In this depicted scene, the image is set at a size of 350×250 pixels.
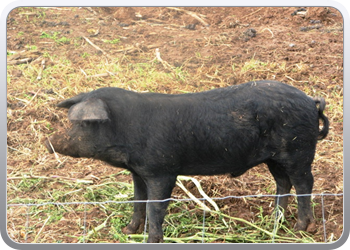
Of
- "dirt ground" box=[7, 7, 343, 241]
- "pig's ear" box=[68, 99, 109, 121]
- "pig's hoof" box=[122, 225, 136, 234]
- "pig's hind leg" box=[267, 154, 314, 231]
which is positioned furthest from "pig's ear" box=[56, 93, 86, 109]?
"dirt ground" box=[7, 7, 343, 241]

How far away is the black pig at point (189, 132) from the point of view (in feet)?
18.5

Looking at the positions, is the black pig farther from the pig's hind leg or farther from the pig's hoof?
the pig's hoof

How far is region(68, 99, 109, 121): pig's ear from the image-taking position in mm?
5375

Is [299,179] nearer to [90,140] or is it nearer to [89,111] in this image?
[90,140]

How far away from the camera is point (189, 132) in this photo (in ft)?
18.8

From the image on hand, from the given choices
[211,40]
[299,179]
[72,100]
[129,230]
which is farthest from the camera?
[211,40]

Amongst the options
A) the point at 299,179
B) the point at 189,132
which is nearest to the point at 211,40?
the point at 299,179

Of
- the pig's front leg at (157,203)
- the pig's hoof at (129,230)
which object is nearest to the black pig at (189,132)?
the pig's front leg at (157,203)

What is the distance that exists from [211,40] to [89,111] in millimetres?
6372

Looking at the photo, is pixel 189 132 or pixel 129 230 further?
pixel 129 230

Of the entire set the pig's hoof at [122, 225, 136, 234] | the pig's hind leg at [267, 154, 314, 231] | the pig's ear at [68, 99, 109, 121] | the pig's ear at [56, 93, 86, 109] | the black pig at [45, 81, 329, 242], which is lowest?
the pig's hoof at [122, 225, 136, 234]

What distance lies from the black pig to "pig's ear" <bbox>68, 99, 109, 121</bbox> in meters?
0.02

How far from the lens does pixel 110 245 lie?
5508 mm
